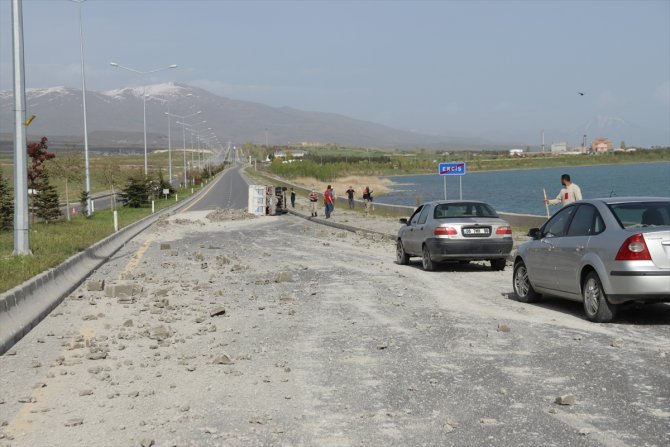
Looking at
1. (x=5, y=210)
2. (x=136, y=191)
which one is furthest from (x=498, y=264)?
(x=136, y=191)

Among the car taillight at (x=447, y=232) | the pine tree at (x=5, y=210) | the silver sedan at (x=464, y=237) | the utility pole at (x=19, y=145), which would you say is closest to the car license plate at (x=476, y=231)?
the silver sedan at (x=464, y=237)

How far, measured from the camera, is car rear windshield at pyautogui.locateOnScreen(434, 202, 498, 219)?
19.4m

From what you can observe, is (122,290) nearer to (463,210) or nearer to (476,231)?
(476,231)

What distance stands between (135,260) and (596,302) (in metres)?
14.0

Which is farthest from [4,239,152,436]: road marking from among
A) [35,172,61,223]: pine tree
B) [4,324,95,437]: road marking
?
[35,172,61,223]: pine tree

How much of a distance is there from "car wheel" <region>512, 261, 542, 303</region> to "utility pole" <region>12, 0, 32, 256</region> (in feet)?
32.8

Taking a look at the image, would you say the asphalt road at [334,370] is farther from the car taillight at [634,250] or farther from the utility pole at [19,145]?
the utility pole at [19,145]

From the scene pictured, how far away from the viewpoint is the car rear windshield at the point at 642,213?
11.3 m

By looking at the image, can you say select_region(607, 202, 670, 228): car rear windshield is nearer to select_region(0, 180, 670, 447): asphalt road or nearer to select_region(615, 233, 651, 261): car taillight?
select_region(615, 233, 651, 261): car taillight

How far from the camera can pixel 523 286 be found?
44.7 ft

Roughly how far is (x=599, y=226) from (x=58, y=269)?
→ 9.39 meters

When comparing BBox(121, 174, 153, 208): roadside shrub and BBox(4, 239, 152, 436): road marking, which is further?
BBox(121, 174, 153, 208): roadside shrub

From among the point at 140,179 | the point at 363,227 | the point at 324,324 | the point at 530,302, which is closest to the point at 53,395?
the point at 324,324

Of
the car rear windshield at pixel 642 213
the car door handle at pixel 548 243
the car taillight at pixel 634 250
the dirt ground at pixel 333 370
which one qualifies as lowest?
the dirt ground at pixel 333 370
